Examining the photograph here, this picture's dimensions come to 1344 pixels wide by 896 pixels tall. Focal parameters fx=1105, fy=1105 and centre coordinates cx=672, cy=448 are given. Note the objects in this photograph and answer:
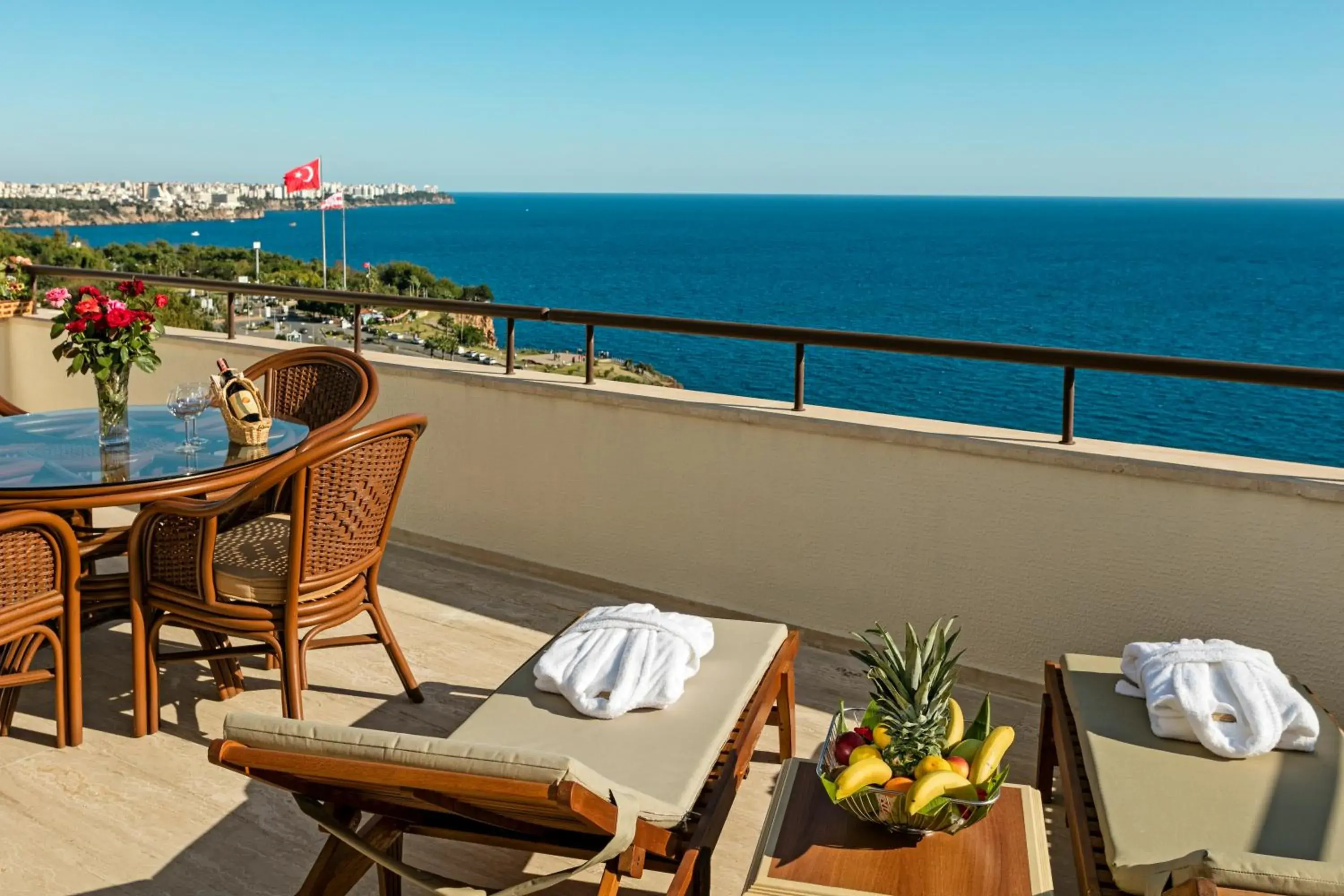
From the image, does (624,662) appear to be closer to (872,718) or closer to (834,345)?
(872,718)

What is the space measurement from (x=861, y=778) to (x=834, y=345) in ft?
6.70

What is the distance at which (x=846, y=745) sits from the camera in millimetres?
1984

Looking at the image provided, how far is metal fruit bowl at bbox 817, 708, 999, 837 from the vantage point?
184cm

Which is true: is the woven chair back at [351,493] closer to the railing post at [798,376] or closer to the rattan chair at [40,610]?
the rattan chair at [40,610]

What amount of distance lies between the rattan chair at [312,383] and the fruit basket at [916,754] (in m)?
2.40

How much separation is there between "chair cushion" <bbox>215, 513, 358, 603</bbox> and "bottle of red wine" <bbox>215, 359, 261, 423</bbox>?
33 centimetres

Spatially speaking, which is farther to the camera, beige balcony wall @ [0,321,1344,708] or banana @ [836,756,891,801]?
beige balcony wall @ [0,321,1344,708]

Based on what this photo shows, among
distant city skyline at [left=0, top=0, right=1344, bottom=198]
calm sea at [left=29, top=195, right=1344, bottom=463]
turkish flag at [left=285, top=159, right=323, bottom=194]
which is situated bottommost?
calm sea at [left=29, top=195, right=1344, bottom=463]

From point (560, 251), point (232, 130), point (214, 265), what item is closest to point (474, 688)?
point (214, 265)

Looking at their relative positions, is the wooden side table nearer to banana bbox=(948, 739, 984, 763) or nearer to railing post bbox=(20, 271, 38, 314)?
banana bbox=(948, 739, 984, 763)

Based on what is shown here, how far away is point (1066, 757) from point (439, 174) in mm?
97836

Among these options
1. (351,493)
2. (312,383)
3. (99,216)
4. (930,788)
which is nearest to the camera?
(930,788)

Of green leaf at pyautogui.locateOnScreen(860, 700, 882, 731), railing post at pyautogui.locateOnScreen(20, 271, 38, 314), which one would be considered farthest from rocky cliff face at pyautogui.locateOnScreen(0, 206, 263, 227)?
green leaf at pyautogui.locateOnScreen(860, 700, 882, 731)

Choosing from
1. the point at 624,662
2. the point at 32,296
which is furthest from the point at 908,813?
the point at 32,296
